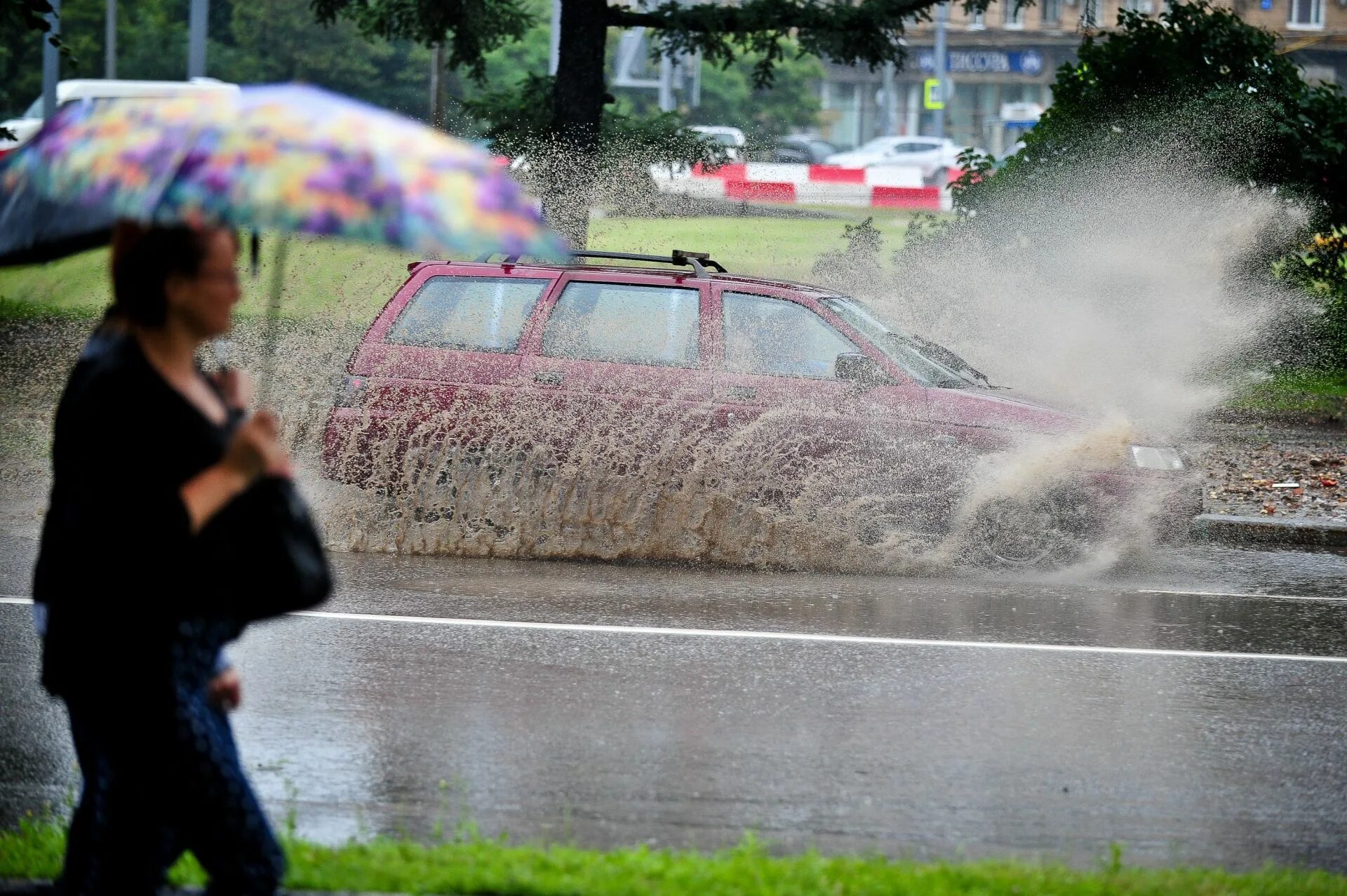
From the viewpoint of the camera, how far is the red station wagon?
32.4 ft

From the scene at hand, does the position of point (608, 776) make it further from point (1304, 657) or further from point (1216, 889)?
point (1304, 657)

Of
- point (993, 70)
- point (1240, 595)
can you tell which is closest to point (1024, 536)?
point (1240, 595)

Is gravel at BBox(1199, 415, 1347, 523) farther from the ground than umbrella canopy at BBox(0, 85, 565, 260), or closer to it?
closer to it

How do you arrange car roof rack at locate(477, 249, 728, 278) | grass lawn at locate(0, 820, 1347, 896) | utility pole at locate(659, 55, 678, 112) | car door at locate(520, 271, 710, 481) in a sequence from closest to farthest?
grass lawn at locate(0, 820, 1347, 896), car door at locate(520, 271, 710, 481), car roof rack at locate(477, 249, 728, 278), utility pole at locate(659, 55, 678, 112)

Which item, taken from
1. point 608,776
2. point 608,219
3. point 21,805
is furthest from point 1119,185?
point 21,805

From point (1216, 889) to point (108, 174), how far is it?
130 inches

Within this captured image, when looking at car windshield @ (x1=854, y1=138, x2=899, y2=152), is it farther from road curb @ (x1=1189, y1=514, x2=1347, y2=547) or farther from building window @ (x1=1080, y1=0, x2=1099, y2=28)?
road curb @ (x1=1189, y1=514, x2=1347, y2=547)

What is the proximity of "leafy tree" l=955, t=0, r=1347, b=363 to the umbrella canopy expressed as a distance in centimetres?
1378

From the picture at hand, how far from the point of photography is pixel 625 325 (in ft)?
33.9

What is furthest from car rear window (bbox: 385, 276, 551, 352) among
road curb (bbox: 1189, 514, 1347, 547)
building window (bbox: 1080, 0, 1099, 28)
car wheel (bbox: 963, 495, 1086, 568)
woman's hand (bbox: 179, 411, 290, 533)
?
building window (bbox: 1080, 0, 1099, 28)

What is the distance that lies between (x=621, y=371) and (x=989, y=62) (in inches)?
2550

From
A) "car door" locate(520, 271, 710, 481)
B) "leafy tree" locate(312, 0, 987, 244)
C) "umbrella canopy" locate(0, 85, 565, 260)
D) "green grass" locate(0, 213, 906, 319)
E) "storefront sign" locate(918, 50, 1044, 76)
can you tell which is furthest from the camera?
"storefront sign" locate(918, 50, 1044, 76)

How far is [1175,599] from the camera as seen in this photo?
944 centimetres

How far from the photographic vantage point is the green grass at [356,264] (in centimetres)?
2008
